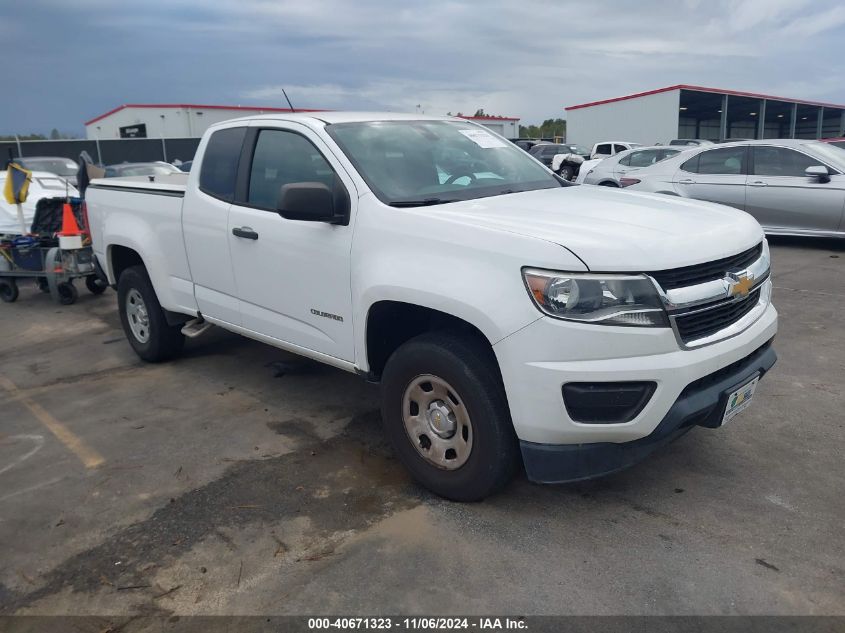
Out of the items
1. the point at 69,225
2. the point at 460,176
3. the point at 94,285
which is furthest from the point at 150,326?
the point at 94,285

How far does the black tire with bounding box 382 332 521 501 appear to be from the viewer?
3.04m

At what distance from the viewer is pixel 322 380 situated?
17.4 feet

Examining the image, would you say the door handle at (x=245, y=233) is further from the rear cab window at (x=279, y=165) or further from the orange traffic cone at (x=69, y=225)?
the orange traffic cone at (x=69, y=225)

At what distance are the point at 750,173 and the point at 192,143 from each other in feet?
89.3

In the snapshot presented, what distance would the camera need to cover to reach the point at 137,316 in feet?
19.5

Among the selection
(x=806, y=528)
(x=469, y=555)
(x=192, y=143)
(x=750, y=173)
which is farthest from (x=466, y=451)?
(x=192, y=143)

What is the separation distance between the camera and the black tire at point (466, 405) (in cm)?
304

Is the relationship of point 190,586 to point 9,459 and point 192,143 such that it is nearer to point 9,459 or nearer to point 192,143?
point 9,459

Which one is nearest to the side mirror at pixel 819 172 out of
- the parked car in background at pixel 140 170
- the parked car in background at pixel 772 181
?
the parked car in background at pixel 772 181

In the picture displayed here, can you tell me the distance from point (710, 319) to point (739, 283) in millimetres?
295

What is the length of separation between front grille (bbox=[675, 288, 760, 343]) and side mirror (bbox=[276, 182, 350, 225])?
5.72 ft

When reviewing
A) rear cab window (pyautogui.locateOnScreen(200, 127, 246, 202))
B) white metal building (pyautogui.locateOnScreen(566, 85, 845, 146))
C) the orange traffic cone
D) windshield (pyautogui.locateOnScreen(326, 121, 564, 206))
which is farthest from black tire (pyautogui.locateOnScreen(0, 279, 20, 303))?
white metal building (pyautogui.locateOnScreen(566, 85, 845, 146))

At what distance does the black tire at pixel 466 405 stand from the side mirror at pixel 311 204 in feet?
2.67

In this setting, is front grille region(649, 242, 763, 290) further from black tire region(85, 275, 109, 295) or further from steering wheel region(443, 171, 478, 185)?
black tire region(85, 275, 109, 295)
